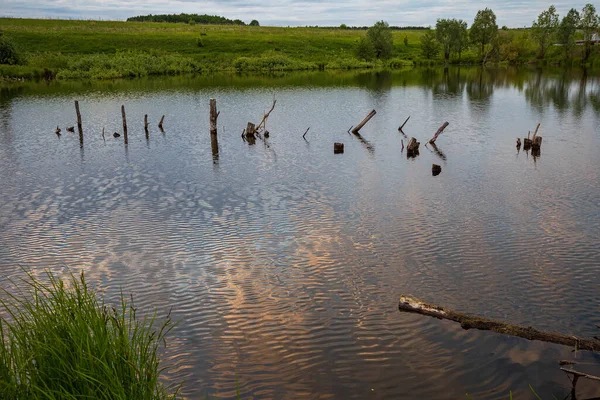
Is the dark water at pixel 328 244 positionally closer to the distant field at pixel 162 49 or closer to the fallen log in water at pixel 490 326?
the fallen log in water at pixel 490 326

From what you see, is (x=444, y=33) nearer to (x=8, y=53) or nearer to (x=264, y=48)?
(x=264, y=48)

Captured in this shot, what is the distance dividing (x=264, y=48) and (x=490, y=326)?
5006 inches

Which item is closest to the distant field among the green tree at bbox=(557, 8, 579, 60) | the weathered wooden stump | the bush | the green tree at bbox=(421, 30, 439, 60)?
the bush

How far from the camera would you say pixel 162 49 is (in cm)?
12612

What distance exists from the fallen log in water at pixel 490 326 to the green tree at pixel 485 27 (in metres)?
126

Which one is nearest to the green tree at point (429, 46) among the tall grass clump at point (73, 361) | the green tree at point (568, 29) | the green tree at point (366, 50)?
the green tree at point (366, 50)

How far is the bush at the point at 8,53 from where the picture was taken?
9694cm

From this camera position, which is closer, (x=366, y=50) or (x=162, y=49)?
(x=366, y=50)

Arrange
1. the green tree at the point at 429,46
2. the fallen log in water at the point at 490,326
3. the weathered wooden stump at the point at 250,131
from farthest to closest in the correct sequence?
1. the green tree at the point at 429,46
2. the weathered wooden stump at the point at 250,131
3. the fallen log in water at the point at 490,326

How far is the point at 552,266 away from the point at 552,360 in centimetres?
542

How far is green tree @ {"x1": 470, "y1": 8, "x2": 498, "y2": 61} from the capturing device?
128750 mm

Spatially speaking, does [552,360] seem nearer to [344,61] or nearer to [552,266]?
[552,266]

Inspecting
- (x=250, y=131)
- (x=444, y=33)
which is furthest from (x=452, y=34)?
(x=250, y=131)

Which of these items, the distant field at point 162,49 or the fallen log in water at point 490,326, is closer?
the fallen log in water at point 490,326
